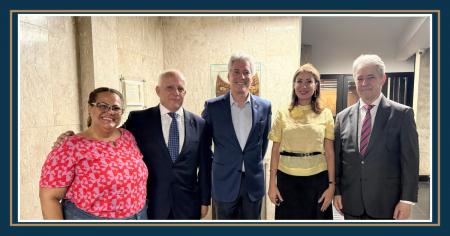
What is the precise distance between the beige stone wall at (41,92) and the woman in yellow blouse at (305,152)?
1.48 meters

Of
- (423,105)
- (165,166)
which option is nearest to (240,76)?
(165,166)

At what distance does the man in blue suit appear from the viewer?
1845mm

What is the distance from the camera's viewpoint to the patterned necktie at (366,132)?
164 centimetres

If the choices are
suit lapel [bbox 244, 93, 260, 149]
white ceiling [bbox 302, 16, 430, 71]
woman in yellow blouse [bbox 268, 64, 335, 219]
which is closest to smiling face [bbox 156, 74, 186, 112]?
suit lapel [bbox 244, 93, 260, 149]

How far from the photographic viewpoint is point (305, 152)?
1.74 meters

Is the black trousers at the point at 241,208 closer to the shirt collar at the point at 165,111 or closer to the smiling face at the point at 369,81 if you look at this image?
the shirt collar at the point at 165,111

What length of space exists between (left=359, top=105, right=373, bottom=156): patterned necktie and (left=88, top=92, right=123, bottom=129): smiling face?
1351 mm

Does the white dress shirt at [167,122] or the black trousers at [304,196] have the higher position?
the white dress shirt at [167,122]

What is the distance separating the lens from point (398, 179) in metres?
1.62

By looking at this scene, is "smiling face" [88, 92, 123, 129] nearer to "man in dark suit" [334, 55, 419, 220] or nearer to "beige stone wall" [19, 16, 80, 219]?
"beige stone wall" [19, 16, 80, 219]

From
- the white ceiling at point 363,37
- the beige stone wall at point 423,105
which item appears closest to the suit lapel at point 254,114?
the white ceiling at point 363,37

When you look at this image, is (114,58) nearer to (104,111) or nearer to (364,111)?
(104,111)
